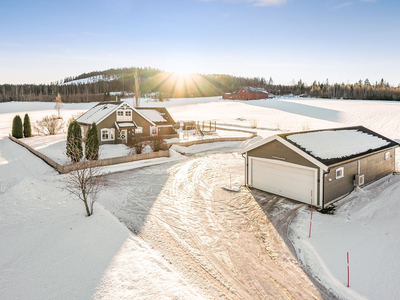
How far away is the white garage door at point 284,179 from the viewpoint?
1578 cm

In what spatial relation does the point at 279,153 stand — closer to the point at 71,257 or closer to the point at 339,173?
the point at 339,173

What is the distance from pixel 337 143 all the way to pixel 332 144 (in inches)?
24.0

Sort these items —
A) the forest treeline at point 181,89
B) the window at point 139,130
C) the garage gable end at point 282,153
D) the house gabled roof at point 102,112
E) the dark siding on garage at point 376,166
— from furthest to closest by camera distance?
the forest treeline at point 181,89 < the window at point 139,130 < the house gabled roof at point 102,112 < the dark siding on garage at point 376,166 < the garage gable end at point 282,153

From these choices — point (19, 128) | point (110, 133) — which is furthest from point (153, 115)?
point (19, 128)

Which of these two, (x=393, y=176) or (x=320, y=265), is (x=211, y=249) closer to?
(x=320, y=265)

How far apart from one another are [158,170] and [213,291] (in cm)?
1591

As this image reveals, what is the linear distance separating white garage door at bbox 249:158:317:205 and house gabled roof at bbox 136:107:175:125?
24.6m

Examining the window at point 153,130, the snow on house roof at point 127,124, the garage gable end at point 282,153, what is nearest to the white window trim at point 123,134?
the snow on house roof at point 127,124

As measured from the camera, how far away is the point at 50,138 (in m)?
40.9

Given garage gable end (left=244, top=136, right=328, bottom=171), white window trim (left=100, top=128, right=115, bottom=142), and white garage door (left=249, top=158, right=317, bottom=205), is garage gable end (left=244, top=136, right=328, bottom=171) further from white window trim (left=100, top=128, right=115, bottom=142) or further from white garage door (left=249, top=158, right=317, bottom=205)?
white window trim (left=100, top=128, right=115, bottom=142)

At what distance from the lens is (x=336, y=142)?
18219mm

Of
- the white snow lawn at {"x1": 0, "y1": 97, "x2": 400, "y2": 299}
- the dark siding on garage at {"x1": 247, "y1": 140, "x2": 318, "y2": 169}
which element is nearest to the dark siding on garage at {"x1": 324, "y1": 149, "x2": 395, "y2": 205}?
the white snow lawn at {"x1": 0, "y1": 97, "x2": 400, "y2": 299}

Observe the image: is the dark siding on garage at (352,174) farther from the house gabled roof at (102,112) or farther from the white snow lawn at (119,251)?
the house gabled roof at (102,112)

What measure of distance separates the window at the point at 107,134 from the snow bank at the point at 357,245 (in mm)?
26795
